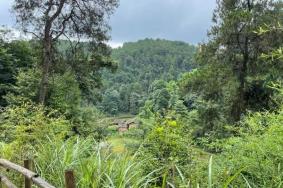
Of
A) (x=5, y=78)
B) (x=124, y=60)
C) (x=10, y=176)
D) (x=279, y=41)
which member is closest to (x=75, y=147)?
(x=10, y=176)

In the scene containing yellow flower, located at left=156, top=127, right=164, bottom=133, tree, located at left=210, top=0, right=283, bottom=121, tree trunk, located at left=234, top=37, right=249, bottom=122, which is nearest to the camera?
yellow flower, located at left=156, top=127, right=164, bottom=133

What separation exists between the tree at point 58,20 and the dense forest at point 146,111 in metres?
0.03

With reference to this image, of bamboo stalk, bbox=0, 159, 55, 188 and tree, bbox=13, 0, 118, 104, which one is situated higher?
tree, bbox=13, 0, 118, 104

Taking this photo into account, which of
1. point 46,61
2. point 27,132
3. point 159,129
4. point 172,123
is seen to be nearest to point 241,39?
point 46,61

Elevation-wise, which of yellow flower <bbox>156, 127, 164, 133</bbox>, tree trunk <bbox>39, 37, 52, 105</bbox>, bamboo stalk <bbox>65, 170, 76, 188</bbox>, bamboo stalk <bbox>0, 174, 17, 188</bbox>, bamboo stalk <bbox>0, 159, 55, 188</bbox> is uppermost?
tree trunk <bbox>39, 37, 52, 105</bbox>

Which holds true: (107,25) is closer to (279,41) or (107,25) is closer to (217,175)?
(279,41)

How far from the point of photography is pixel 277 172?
127 inches

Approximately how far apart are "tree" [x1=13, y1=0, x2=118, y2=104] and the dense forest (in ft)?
0.11

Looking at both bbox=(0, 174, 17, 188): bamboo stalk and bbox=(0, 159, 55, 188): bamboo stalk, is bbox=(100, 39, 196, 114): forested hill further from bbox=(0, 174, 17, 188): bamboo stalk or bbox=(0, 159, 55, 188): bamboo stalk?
bbox=(0, 159, 55, 188): bamboo stalk

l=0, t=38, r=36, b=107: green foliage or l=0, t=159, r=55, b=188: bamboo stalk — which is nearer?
l=0, t=159, r=55, b=188: bamboo stalk

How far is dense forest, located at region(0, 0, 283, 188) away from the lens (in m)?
3.46

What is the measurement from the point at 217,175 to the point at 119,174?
76 centimetres

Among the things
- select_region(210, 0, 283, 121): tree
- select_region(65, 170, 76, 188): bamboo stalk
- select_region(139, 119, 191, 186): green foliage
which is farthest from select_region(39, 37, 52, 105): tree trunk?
select_region(65, 170, 76, 188): bamboo stalk

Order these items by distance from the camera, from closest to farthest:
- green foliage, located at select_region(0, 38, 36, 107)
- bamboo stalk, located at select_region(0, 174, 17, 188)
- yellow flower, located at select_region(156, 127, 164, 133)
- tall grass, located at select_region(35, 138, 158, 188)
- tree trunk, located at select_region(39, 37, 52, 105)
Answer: tall grass, located at select_region(35, 138, 158, 188) → bamboo stalk, located at select_region(0, 174, 17, 188) → yellow flower, located at select_region(156, 127, 164, 133) → tree trunk, located at select_region(39, 37, 52, 105) → green foliage, located at select_region(0, 38, 36, 107)
